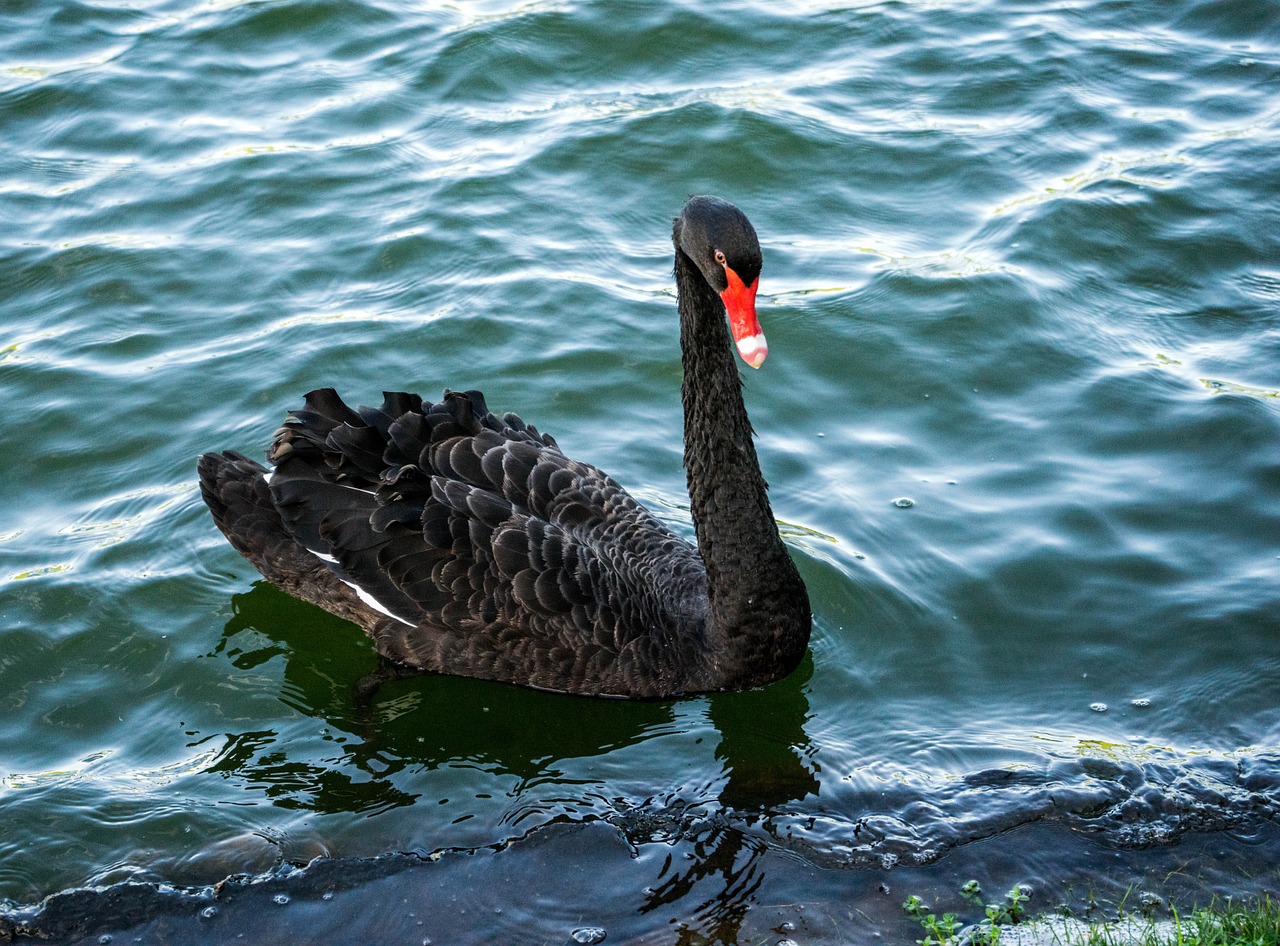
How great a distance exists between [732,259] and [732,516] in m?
1.14

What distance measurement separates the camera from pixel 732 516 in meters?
5.63

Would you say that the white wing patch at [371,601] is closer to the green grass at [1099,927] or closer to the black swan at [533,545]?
the black swan at [533,545]

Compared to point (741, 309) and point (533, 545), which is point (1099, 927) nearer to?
Answer: point (741, 309)

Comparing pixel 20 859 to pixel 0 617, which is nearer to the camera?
pixel 20 859

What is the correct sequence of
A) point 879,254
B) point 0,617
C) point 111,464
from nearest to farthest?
point 0,617 < point 111,464 < point 879,254

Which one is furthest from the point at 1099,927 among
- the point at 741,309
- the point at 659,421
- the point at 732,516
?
the point at 659,421

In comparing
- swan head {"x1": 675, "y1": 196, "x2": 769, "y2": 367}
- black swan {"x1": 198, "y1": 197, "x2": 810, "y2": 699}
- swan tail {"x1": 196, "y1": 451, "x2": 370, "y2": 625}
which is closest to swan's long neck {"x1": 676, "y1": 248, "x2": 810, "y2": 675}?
black swan {"x1": 198, "y1": 197, "x2": 810, "y2": 699}

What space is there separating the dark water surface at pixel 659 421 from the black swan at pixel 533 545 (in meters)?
0.28

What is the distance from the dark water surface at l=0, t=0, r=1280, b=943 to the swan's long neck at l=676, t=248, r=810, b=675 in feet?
1.46

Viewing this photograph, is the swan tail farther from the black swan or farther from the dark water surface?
the dark water surface

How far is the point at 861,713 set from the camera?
578 centimetres

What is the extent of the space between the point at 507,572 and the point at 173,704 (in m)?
1.57

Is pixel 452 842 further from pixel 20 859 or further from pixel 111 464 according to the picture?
pixel 111 464

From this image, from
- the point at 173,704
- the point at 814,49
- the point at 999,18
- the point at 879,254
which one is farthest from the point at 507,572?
the point at 999,18
